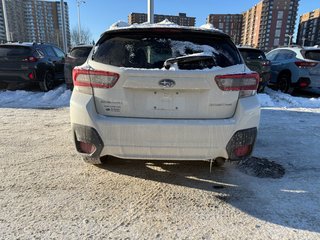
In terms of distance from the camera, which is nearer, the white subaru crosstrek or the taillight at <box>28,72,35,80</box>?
the white subaru crosstrek

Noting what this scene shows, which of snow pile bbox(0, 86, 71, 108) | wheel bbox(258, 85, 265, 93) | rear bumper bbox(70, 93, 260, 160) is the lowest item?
snow pile bbox(0, 86, 71, 108)

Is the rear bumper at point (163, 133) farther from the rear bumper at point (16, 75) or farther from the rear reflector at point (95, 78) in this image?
the rear bumper at point (16, 75)

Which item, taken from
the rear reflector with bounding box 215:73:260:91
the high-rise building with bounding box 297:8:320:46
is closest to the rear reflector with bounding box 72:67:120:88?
the rear reflector with bounding box 215:73:260:91

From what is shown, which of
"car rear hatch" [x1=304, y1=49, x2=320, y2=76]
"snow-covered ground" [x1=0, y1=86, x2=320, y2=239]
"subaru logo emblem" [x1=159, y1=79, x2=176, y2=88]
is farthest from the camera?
"car rear hatch" [x1=304, y1=49, x2=320, y2=76]

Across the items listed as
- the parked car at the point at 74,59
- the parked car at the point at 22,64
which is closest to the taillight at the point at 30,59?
the parked car at the point at 22,64

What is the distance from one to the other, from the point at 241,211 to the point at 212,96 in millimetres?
1135

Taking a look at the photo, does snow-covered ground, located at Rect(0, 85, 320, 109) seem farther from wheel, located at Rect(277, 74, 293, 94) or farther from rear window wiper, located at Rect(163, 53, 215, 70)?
rear window wiper, located at Rect(163, 53, 215, 70)

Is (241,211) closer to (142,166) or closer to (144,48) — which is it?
(142,166)

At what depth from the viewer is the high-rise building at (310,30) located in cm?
6343

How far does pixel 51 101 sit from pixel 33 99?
0.62 metres

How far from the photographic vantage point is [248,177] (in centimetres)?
345

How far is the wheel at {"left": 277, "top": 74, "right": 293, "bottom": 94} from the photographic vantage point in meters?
9.91

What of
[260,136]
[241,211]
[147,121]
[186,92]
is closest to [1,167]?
[147,121]

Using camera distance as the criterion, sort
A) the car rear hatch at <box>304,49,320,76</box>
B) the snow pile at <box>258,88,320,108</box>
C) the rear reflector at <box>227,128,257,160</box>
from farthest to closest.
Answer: the car rear hatch at <box>304,49,320,76</box> < the snow pile at <box>258,88,320,108</box> < the rear reflector at <box>227,128,257,160</box>
